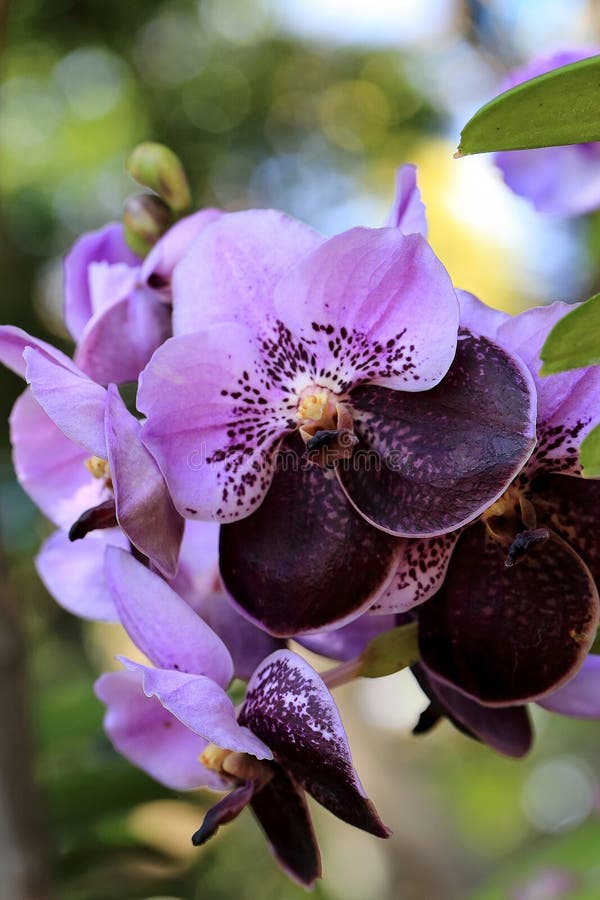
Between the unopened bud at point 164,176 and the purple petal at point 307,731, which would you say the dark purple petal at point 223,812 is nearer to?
the purple petal at point 307,731

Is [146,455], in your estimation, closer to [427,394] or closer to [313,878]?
[427,394]

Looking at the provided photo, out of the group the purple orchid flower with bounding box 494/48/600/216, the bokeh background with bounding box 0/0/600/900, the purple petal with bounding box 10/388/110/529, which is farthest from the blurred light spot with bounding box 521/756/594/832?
the purple petal with bounding box 10/388/110/529

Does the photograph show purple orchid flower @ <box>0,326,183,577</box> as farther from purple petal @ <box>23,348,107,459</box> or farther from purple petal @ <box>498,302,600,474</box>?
purple petal @ <box>498,302,600,474</box>

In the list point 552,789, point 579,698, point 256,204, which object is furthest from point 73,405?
point 552,789

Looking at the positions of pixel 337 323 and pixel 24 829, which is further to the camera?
pixel 24 829

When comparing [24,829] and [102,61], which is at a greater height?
[102,61]

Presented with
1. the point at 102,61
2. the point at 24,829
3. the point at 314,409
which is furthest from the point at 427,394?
the point at 102,61
